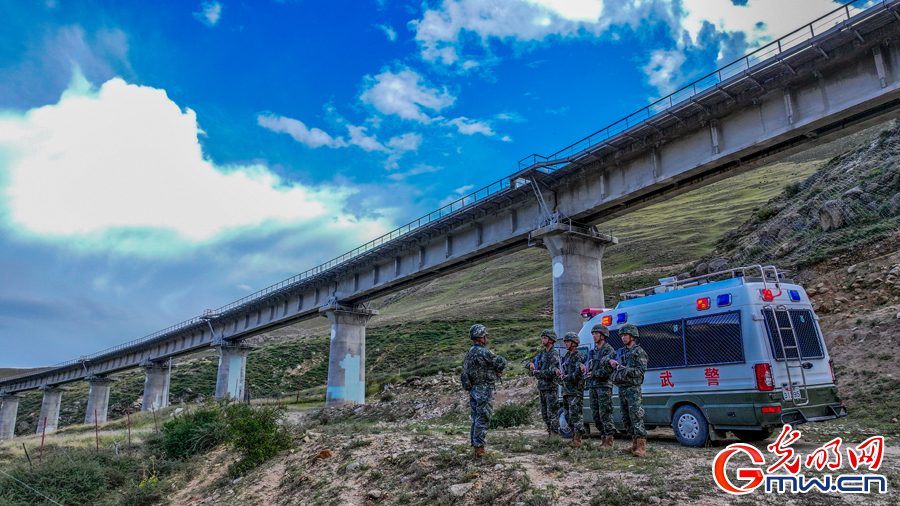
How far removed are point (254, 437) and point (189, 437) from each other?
4.76m

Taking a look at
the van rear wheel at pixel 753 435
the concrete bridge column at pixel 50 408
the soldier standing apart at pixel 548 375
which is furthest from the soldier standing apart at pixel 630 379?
the concrete bridge column at pixel 50 408

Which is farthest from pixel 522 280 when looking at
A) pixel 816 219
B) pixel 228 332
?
pixel 816 219

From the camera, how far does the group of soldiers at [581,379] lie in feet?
25.2

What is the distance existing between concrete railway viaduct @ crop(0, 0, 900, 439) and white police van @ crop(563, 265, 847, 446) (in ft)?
23.8

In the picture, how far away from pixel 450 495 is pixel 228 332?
45934 millimetres

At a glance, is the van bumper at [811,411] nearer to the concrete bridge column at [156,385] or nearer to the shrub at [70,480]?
the shrub at [70,480]

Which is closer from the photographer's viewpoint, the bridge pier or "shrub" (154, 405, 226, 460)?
"shrub" (154, 405, 226, 460)

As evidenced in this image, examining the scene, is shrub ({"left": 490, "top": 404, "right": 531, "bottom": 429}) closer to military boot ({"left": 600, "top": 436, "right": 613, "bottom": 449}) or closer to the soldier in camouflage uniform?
military boot ({"left": 600, "top": 436, "right": 613, "bottom": 449})

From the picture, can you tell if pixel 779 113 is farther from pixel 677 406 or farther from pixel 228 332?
pixel 228 332

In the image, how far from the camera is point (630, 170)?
18250 mm

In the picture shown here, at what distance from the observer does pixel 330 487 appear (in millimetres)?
8281

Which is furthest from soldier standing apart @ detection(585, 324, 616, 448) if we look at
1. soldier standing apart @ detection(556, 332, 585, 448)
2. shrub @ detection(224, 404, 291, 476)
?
shrub @ detection(224, 404, 291, 476)

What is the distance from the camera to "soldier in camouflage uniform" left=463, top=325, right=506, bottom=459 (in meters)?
7.74

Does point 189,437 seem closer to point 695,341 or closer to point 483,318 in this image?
point 695,341
